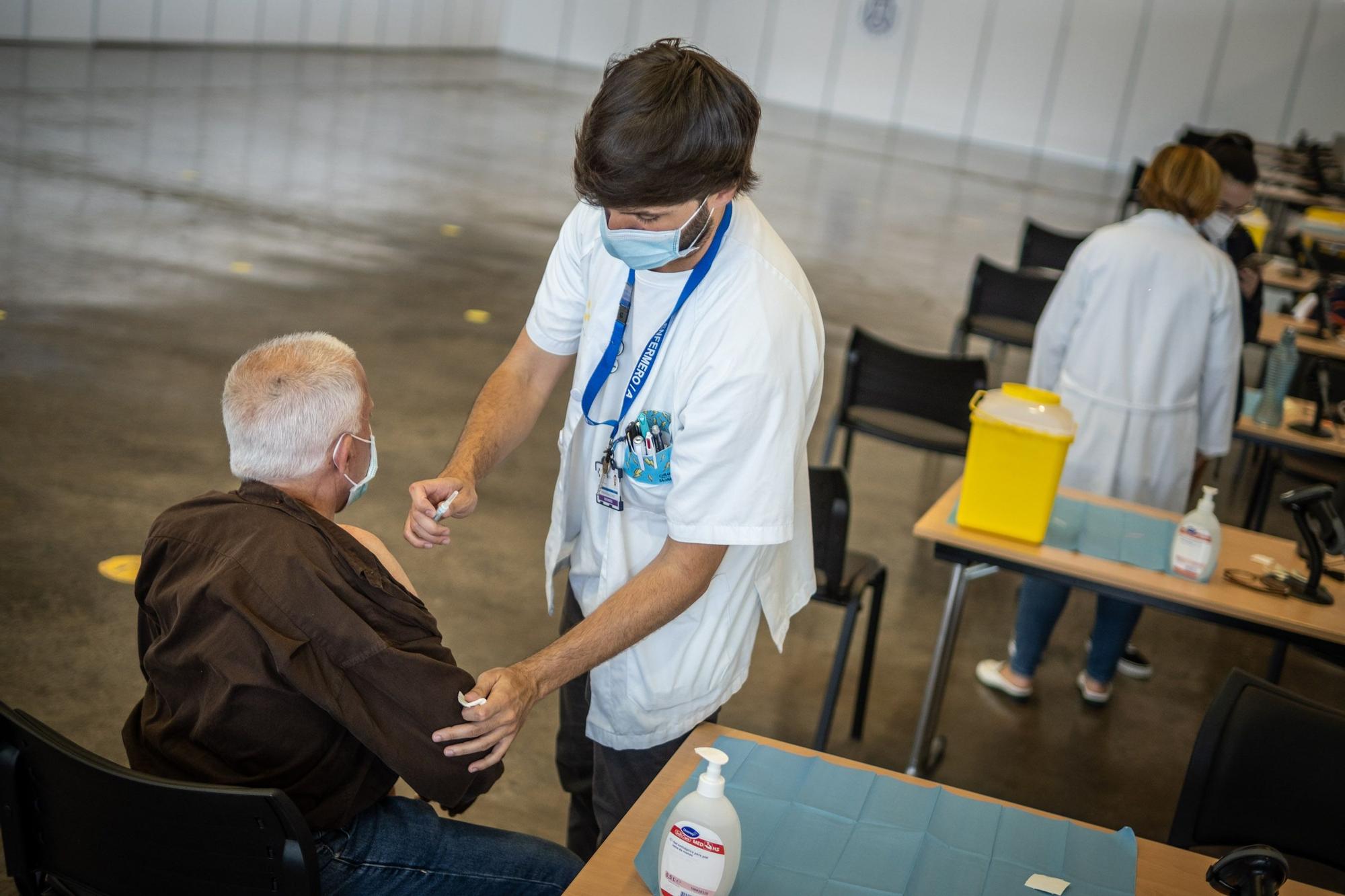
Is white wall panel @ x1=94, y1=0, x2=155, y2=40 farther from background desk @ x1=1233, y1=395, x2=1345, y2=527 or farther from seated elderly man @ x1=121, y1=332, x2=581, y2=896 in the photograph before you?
seated elderly man @ x1=121, y1=332, x2=581, y2=896

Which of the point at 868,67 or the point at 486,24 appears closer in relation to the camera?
the point at 868,67

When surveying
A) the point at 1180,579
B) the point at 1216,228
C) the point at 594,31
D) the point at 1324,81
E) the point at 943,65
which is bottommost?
the point at 1180,579

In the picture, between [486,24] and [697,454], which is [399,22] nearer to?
[486,24]

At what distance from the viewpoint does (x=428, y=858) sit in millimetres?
1671

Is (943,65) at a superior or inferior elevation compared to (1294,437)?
superior

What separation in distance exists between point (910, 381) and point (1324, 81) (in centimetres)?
1405

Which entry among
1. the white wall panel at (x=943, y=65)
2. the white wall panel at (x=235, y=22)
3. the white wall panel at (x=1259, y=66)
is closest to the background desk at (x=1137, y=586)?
the white wall panel at (x=235, y=22)

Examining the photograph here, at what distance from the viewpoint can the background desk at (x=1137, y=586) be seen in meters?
2.56

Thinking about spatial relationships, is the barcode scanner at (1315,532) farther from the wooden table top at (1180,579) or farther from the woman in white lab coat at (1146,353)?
the woman in white lab coat at (1146,353)

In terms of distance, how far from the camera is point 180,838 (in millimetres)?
1383

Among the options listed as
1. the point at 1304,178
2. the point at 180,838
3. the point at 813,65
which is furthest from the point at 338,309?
the point at 813,65

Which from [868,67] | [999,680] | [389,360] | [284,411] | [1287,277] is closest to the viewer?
[284,411]

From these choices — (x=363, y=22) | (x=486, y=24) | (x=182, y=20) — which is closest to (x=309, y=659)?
(x=182, y=20)

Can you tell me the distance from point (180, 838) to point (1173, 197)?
2.91 metres
